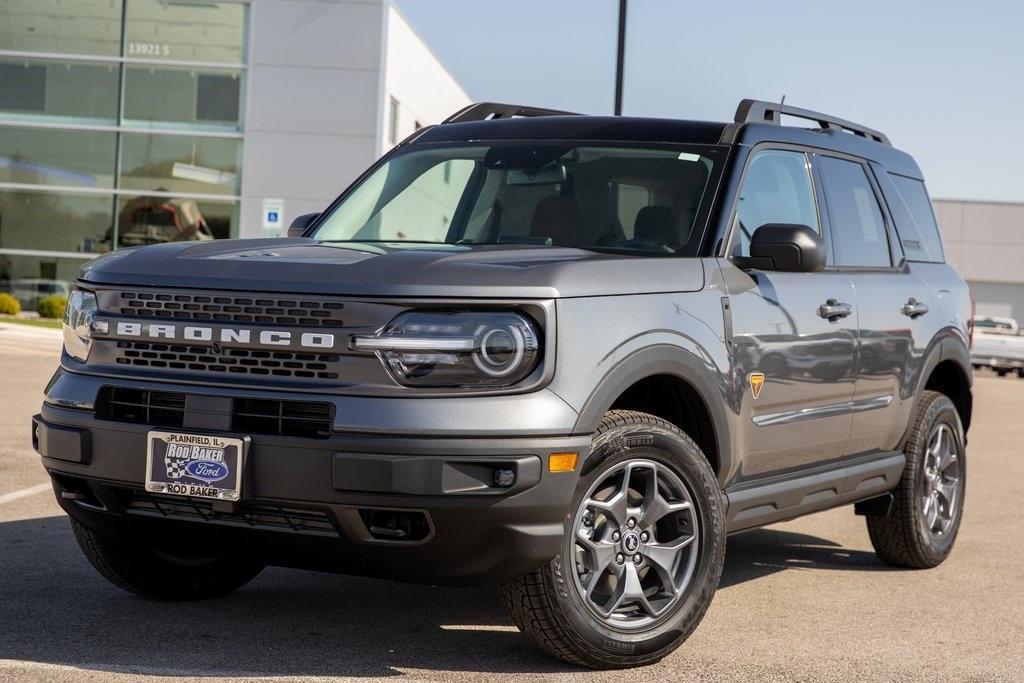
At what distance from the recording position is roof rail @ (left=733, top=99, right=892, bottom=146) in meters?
5.96

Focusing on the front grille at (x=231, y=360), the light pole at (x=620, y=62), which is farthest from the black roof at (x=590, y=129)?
the light pole at (x=620, y=62)

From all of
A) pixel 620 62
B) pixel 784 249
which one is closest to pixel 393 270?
pixel 784 249

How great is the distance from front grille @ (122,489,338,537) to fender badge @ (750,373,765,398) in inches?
69.8

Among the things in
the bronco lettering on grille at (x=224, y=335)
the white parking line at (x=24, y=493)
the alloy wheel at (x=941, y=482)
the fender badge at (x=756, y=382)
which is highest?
the bronco lettering on grille at (x=224, y=335)

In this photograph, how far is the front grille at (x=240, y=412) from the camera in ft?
14.0

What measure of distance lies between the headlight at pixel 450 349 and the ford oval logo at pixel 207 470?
1.80 feet

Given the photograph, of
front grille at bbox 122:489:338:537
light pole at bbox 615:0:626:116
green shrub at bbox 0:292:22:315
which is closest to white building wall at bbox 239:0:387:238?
green shrub at bbox 0:292:22:315

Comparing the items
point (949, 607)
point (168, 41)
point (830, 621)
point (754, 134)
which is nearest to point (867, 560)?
point (949, 607)

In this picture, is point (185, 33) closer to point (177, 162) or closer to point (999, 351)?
point (177, 162)

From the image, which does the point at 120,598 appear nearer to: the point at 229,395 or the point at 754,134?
the point at 229,395

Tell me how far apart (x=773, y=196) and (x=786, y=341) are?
0.66m

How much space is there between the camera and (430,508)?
13.7ft

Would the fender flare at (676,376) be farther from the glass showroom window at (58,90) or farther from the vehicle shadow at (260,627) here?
the glass showroom window at (58,90)

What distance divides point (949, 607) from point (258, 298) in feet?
11.3
